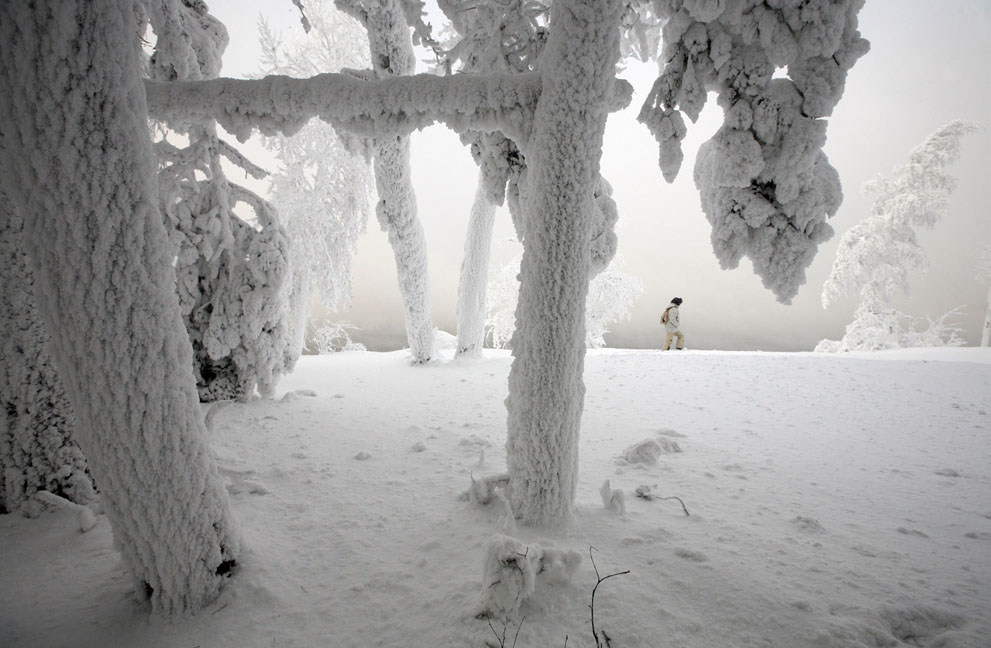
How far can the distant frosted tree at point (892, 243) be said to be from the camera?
38.9 ft

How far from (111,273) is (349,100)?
58.8 inches

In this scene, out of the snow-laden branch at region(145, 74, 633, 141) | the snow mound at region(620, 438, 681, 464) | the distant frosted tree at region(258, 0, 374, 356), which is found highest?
the distant frosted tree at region(258, 0, 374, 356)

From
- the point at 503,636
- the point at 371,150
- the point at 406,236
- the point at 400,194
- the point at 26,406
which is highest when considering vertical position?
the point at 400,194

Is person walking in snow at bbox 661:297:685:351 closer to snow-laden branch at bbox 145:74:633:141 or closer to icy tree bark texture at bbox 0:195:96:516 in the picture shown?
snow-laden branch at bbox 145:74:633:141

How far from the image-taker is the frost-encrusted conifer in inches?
155

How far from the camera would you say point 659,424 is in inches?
191

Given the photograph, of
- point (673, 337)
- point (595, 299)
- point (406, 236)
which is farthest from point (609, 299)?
point (406, 236)

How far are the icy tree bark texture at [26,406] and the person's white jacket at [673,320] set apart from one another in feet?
35.6

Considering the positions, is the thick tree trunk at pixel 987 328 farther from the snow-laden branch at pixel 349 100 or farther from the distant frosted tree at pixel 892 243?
the snow-laden branch at pixel 349 100

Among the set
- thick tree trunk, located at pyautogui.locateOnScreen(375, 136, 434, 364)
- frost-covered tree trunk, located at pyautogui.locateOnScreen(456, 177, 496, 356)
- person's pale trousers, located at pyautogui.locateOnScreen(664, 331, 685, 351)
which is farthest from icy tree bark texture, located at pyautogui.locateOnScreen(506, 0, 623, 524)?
person's pale trousers, located at pyautogui.locateOnScreen(664, 331, 685, 351)

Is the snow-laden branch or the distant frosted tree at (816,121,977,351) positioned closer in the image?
the snow-laden branch

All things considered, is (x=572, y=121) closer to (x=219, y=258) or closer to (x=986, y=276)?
(x=219, y=258)

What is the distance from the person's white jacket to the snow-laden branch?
29.6 feet

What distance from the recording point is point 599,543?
2.42 meters
